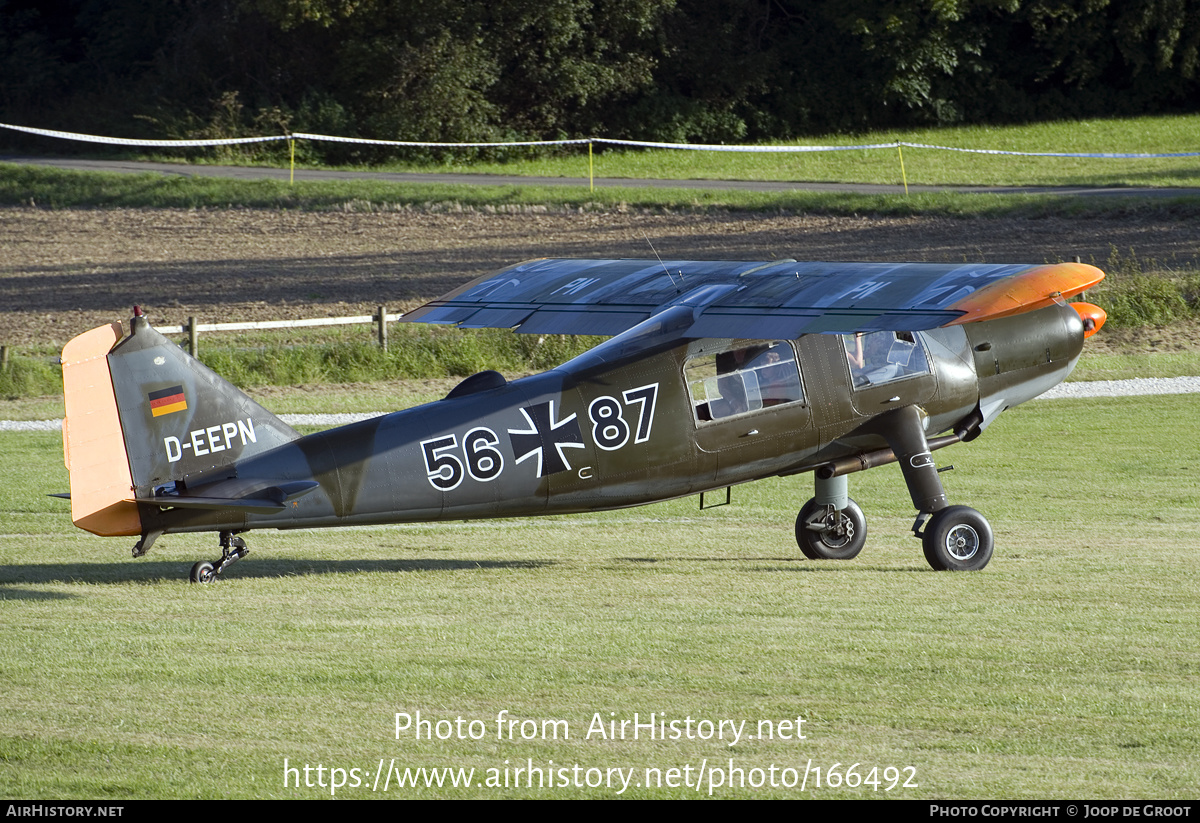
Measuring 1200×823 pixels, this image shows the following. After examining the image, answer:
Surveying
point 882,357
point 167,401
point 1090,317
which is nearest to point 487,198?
point 1090,317

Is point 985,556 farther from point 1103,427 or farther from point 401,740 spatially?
point 1103,427

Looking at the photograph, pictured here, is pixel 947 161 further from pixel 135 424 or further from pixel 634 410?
pixel 135 424

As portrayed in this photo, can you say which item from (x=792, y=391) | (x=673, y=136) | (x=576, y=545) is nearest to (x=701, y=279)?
(x=792, y=391)

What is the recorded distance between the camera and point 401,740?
279 inches

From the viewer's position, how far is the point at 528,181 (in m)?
49.5

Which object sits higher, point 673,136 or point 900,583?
point 673,136

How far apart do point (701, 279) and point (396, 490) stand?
136 inches

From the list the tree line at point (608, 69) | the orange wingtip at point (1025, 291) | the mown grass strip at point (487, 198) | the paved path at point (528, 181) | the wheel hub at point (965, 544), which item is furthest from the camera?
the tree line at point (608, 69)

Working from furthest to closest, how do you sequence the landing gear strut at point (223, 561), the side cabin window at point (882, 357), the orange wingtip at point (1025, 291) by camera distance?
the side cabin window at point (882, 357) < the landing gear strut at point (223, 561) < the orange wingtip at point (1025, 291)

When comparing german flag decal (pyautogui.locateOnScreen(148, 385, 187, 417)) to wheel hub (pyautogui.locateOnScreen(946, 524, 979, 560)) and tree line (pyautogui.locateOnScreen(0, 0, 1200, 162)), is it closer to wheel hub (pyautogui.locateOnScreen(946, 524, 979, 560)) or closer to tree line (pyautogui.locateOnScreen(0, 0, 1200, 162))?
wheel hub (pyautogui.locateOnScreen(946, 524, 979, 560))

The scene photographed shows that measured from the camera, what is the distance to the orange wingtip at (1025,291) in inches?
398

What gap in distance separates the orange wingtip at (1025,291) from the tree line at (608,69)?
45223mm

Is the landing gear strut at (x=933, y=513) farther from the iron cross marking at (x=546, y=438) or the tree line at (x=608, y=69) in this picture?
the tree line at (x=608, y=69)

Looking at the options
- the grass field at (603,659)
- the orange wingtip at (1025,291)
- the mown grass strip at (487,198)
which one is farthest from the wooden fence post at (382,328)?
the mown grass strip at (487,198)
